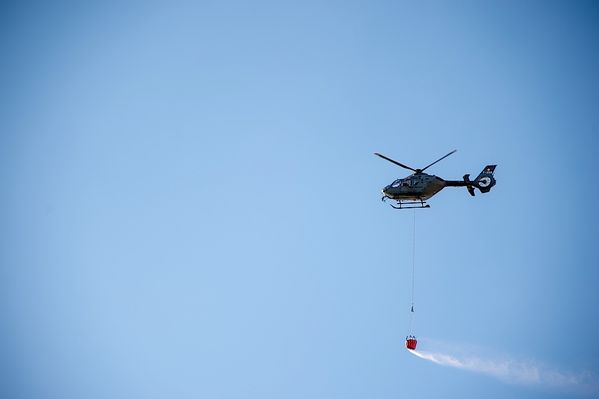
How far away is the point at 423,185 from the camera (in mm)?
27281

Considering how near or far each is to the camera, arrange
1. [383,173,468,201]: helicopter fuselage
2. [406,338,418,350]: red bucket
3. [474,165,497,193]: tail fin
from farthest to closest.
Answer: [383,173,468,201]: helicopter fuselage
[474,165,497,193]: tail fin
[406,338,418,350]: red bucket

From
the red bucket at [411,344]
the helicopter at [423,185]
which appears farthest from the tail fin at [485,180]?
the red bucket at [411,344]

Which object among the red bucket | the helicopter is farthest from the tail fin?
the red bucket

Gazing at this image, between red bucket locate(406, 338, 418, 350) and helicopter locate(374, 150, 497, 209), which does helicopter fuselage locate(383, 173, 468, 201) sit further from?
red bucket locate(406, 338, 418, 350)

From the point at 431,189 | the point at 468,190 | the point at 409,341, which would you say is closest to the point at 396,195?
the point at 431,189

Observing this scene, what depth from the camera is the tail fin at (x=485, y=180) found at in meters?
26.6

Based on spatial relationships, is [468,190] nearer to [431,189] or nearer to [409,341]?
[431,189]

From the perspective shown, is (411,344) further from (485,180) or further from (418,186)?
(485,180)

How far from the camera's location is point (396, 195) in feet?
91.8

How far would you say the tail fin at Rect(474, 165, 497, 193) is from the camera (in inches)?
1046

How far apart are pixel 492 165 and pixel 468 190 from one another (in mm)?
1986

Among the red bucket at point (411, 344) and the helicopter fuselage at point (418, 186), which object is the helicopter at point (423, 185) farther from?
the red bucket at point (411, 344)

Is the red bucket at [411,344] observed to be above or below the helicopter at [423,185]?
below

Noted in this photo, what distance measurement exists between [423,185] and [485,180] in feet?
11.5
